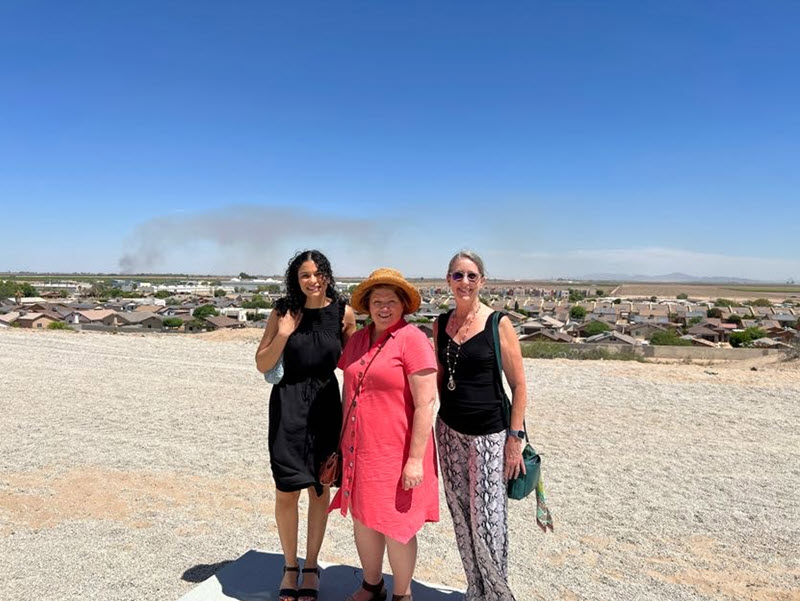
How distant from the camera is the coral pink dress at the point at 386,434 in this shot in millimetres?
2744

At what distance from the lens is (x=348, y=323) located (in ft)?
10.6

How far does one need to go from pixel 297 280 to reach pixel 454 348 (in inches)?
37.0

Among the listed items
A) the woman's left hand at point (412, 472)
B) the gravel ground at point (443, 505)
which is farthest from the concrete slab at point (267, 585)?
the woman's left hand at point (412, 472)

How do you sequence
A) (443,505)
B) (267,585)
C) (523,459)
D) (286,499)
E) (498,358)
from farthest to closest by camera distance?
(443,505) < (267,585) < (286,499) < (523,459) < (498,358)

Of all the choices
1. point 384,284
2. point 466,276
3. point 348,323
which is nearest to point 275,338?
point 348,323

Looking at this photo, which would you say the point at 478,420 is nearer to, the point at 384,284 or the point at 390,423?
the point at 390,423

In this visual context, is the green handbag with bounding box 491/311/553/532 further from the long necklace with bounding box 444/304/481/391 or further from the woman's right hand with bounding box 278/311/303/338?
the woman's right hand with bounding box 278/311/303/338

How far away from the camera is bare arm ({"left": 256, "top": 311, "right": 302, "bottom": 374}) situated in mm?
3016

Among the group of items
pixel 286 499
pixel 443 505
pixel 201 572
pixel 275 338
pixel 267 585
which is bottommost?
pixel 443 505

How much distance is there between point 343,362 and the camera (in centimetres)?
293

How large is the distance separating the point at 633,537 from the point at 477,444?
9.91 ft

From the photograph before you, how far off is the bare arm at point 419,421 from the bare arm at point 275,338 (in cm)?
74

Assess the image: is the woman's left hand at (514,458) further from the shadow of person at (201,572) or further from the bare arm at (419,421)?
the shadow of person at (201,572)

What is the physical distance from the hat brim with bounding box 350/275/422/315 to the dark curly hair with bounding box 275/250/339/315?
0.24 metres
